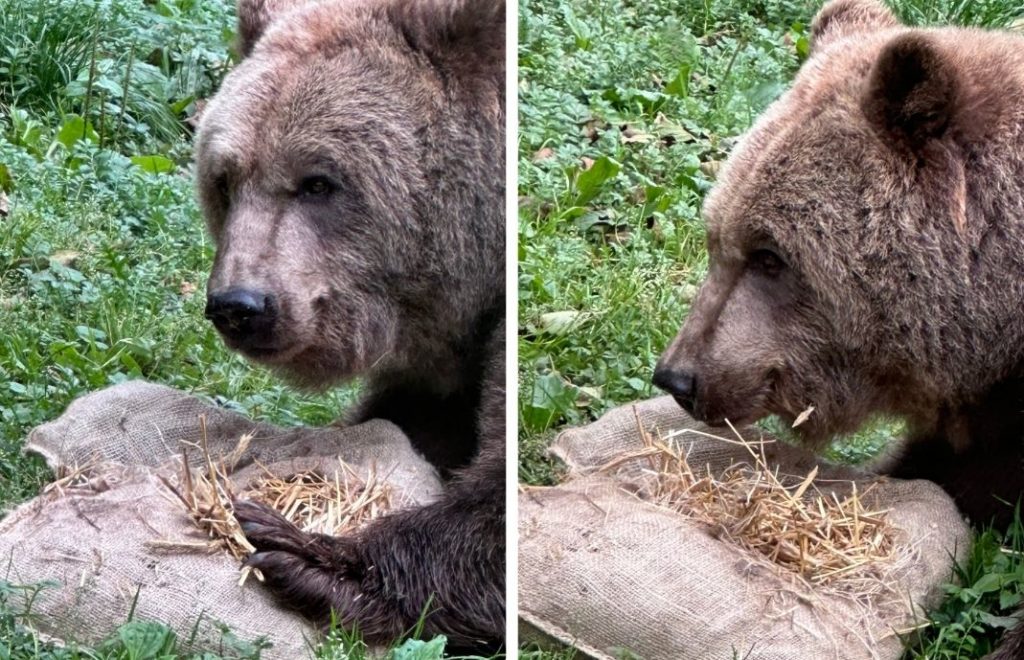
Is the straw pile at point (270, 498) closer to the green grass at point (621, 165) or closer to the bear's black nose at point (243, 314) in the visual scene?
the bear's black nose at point (243, 314)

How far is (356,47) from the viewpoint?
2912 mm

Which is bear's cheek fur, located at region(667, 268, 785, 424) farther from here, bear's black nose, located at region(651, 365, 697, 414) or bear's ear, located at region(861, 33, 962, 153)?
bear's ear, located at region(861, 33, 962, 153)

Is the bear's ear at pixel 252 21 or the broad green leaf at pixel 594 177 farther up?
the bear's ear at pixel 252 21


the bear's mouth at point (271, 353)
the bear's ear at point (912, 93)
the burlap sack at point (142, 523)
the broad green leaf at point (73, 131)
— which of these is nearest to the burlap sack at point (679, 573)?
the burlap sack at point (142, 523)

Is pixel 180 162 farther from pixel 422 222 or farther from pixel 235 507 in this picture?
pixel 235 507

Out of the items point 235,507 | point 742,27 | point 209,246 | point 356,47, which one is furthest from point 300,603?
point 742,27

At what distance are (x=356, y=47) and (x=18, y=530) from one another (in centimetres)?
112

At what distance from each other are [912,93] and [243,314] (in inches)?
49.6

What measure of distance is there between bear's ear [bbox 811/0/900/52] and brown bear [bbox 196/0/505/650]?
24.4 inches

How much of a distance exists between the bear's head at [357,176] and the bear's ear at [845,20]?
0.62 metres

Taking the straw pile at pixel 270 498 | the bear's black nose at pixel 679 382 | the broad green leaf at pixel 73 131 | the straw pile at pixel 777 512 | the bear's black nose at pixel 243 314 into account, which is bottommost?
the straw pile at pixel 270 498

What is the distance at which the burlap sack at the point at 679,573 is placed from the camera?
8.63 feet

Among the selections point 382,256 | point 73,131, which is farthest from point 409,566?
point 73,131

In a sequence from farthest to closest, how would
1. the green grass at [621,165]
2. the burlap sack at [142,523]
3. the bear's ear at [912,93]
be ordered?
the green grass at [621,165] → the burlap sack at [142,523] → the bear's ear at [912,93]
